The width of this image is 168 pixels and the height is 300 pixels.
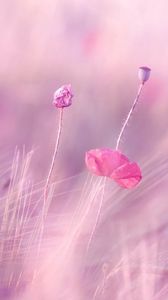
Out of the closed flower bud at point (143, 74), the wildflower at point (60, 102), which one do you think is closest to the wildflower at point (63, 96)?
the wildflower at point (60, 102)

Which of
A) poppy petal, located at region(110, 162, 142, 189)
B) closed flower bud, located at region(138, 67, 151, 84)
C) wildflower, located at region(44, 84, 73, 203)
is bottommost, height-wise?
poppy petal, located at region(110, 162, 142, 189)

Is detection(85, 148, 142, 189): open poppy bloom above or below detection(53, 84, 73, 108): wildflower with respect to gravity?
below

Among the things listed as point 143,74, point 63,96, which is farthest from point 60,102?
point 143,74

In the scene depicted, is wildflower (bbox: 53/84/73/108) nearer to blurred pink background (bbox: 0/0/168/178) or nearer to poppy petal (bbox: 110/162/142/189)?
blurred pink background (bbox: 0/0/168/178)

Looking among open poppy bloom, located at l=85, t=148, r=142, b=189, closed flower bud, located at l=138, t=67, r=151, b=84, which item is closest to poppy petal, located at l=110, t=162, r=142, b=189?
open poppy bloom, located at l=85, t=148, r=142, b=189

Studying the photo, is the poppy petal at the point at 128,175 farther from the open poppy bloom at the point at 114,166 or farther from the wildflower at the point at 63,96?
the wildflower at the point at 63,96

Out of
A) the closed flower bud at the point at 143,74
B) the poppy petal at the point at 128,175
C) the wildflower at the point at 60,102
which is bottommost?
the poppy petal at the point at 128,175

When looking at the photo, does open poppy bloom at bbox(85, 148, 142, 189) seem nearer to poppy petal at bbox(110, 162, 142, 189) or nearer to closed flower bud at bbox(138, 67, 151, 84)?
poppy petal at bbox(110, 162, 142, 189)
